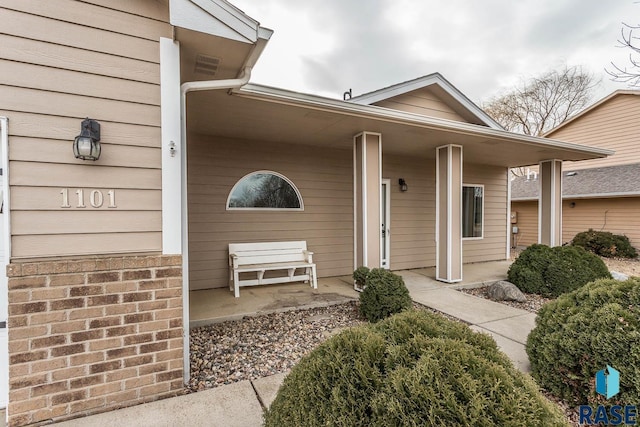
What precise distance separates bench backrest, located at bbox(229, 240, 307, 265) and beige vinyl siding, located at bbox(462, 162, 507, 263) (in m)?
4.75

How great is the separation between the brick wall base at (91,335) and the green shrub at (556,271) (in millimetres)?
5524

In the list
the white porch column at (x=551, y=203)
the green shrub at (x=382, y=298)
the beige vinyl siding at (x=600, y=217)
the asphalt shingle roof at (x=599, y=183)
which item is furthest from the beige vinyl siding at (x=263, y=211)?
the beige vinyl siding at (x=600, y=217)

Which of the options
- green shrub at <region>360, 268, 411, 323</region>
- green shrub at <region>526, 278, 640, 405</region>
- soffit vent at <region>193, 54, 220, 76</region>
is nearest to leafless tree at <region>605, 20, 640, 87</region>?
green shrub at <region>526, 278, 640, 405</region>

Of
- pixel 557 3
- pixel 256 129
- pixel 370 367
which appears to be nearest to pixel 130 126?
pixel 370 367

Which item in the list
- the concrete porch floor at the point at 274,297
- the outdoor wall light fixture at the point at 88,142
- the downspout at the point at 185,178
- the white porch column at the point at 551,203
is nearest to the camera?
the outdoor wall light fixture at the point at 88,142

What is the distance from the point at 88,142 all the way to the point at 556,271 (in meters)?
6.45

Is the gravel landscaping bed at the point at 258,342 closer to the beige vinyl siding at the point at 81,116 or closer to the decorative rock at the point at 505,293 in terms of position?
the beige vinyl siding at the point at 81,116

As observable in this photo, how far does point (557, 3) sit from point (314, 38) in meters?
7.25

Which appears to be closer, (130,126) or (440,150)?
(130,126)

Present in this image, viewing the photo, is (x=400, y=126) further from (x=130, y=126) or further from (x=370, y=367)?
(x=370, y=367)

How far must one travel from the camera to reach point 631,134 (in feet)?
37.1

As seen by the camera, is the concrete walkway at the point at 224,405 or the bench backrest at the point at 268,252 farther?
the bench backrest at the point at 268,252

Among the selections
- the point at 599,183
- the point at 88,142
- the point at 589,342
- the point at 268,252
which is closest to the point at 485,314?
the point at 589,342

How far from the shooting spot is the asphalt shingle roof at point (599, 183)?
9867mm
